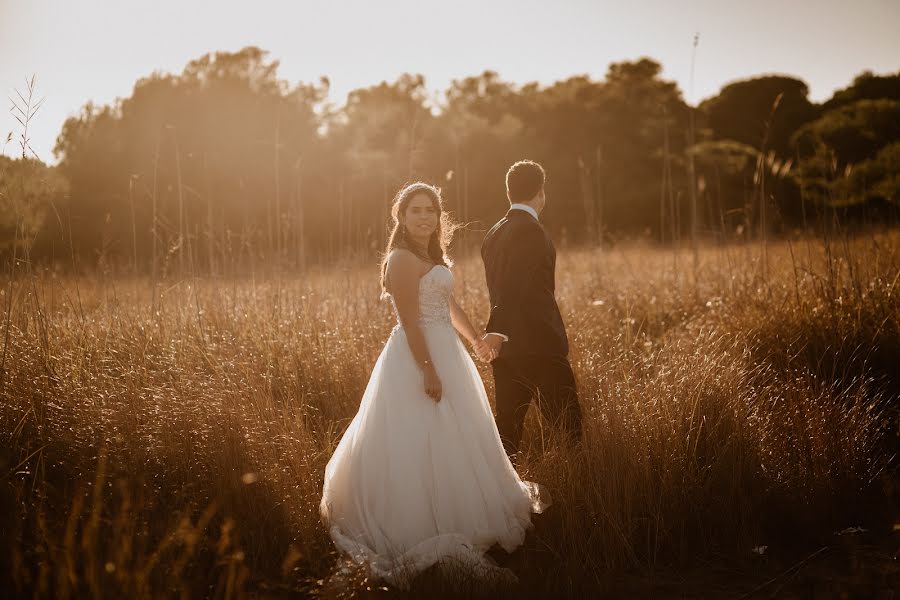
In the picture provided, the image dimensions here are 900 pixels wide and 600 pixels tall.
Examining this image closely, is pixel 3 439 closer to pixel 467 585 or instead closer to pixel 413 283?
pixel 413 283

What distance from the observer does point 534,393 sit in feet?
12.5

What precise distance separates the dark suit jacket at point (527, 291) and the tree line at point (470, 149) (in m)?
3.78

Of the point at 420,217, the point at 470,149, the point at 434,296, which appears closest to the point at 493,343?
the point at 434,296

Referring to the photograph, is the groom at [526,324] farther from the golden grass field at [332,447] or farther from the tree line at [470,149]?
the tree line at [470,149]

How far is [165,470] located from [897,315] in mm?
5042

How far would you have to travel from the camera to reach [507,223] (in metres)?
3.75

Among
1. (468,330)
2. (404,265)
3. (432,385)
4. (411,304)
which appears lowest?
(432,385)

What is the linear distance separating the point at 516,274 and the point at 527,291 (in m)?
0.11

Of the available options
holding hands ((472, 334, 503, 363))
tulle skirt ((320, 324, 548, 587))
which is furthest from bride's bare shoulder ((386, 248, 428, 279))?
holding hands ((472, 334, 503, 363))

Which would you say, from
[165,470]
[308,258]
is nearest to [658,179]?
[308,258]

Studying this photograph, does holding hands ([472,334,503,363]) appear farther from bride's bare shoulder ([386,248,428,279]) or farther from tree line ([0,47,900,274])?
tree line ([0,47,900,274])

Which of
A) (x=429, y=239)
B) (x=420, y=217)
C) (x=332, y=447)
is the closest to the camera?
(x=420, y=217)

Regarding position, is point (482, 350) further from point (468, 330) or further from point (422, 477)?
point (422, 477)

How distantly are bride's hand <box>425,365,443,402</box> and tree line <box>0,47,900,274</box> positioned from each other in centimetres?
447
